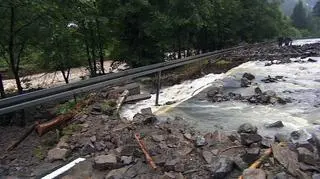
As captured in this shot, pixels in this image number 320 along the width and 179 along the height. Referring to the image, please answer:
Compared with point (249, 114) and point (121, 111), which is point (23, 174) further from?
point (249, 114)

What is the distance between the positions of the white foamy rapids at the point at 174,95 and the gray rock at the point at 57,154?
2861mm

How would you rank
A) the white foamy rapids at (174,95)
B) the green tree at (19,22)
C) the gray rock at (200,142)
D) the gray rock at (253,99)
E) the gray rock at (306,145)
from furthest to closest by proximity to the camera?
the green tree at (19,22), the gray rock at (253,99), the white foamy rapids at (174,95), the gray rock at (200,142), the gray rock at (306,145)

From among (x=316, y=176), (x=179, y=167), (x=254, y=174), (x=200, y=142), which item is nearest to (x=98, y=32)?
(x=200, y=142)

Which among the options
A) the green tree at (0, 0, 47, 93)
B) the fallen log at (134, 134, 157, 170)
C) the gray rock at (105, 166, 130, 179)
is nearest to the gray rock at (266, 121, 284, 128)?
the fallen log at (134, 134, 157, 170)

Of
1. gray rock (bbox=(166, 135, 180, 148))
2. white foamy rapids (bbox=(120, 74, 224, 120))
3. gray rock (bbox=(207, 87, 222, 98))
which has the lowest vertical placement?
white foamy rapids (bbox=(120, 74, 224, 120))

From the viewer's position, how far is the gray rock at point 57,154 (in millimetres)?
6531

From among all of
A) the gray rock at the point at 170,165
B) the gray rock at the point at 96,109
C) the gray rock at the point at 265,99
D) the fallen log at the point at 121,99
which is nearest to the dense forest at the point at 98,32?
the fallen log at the point at 121,99

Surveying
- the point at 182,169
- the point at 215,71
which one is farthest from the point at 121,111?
the point at 215,71

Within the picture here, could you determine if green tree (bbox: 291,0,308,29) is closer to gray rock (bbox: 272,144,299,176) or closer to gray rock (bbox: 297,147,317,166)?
gray rock (bbox: 272,144,299,176)

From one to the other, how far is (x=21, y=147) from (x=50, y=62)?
9928mm

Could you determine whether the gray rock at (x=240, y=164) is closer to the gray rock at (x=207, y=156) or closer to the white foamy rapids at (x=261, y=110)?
the gray rock at (x=207, y=156)

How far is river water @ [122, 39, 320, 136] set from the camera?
28.0 ft

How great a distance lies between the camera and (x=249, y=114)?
9258 mm

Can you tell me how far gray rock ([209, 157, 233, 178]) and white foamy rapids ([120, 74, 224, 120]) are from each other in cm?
403
